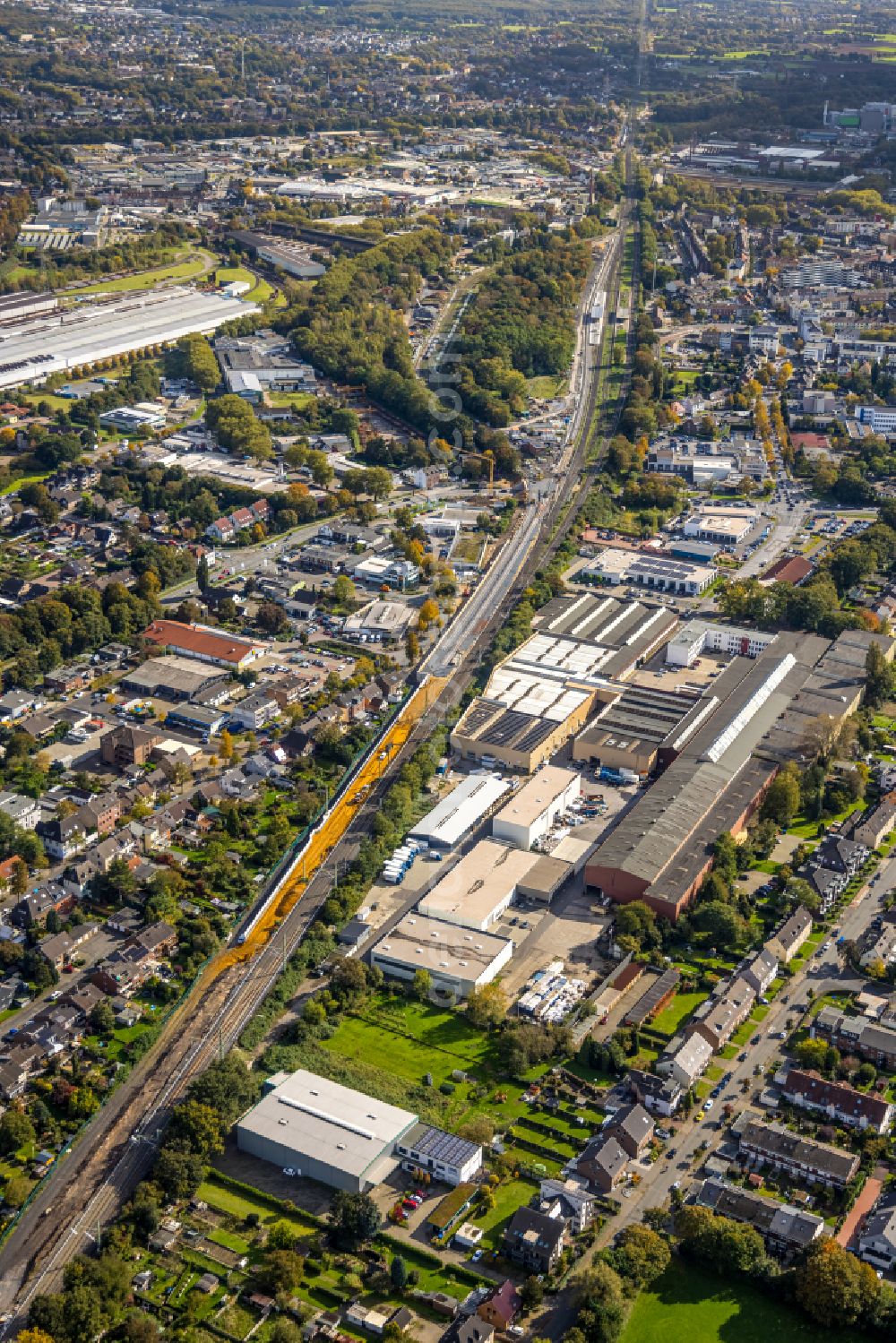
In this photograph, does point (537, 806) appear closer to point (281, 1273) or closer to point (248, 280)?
point (281, 1273)

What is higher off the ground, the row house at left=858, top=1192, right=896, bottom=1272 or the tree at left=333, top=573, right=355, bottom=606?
the tree at left=333, top=573, right=355, bottom=606

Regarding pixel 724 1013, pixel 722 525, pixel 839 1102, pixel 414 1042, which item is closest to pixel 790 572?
pixel 722 525

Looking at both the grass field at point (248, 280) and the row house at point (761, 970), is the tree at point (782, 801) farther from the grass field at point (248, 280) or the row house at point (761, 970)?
the grass field at point (248, 280)

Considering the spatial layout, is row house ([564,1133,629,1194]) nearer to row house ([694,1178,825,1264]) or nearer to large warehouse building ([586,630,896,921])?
row house ([694,1178,825,1264])

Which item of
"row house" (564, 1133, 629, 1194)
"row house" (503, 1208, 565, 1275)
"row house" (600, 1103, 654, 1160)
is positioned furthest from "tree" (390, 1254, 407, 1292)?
"row house" (600, 1103, 654, 1160)

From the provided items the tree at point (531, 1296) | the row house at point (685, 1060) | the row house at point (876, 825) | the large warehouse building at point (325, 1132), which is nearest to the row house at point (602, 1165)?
the row house at point (685, 1060)

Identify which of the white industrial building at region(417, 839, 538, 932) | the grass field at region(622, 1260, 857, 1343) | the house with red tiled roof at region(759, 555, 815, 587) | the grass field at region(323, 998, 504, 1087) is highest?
the house with red tiled roof at region(759, 555, 815, 587)
